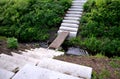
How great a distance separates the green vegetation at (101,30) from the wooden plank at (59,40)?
44 cm

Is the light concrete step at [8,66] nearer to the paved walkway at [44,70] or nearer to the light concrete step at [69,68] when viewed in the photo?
the paved walkway at [44,70]

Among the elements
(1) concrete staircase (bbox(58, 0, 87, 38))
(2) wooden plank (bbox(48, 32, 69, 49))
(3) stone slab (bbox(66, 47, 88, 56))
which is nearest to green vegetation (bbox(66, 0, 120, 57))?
(3) stone slab (bbox(66, 47, 88, 56))

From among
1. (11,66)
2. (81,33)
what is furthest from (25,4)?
(11,66)

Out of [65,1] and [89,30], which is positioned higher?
[65,1]

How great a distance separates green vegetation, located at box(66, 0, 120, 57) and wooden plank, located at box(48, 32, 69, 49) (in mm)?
436

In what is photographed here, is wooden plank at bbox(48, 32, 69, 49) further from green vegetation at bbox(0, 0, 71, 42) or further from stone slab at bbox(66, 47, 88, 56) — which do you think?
green vegetation at bbox(0, 0, 71, 42)

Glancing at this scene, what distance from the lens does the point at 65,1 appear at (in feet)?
30.1

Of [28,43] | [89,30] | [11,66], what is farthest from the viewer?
[28,43]

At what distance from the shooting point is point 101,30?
767 centimetres

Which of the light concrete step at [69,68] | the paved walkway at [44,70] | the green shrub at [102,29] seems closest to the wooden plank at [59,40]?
the green shrub at [102,29]

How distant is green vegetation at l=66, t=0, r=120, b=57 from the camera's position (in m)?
7.14

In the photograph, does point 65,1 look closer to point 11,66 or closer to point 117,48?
point 117,48

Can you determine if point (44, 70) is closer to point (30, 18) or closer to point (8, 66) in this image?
point (8, 66)

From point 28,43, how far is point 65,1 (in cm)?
312
